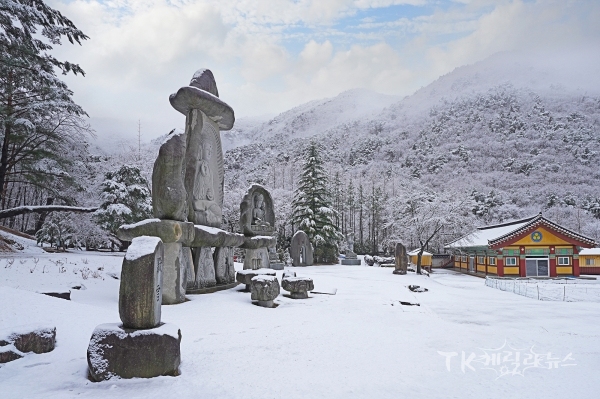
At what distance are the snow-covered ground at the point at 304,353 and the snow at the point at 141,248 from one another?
122 cm

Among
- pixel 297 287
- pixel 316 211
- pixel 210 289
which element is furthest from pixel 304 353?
pixel 316 211

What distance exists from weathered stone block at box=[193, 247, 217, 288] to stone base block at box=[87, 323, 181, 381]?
5.00 metres

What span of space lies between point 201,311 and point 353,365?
11.7ft

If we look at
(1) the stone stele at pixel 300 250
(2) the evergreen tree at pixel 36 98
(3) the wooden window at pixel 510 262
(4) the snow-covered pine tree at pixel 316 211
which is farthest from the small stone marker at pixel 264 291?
(4) the snow-covered pine tree at pixel 316 211

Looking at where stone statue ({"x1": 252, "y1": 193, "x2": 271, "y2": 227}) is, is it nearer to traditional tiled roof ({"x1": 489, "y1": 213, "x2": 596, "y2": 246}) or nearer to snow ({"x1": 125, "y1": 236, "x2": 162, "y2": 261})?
snow ({"x1": 125, "y1": 236, "x2": 162, "y2": 261})

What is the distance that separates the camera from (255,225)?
12.3m

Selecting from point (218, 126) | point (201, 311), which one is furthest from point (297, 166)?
point (201, 311)

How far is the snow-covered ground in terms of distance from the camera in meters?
3.33

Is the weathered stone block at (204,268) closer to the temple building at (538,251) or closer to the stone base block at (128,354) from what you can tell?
the stone base block at (128,354)

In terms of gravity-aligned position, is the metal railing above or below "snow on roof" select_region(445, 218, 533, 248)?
below

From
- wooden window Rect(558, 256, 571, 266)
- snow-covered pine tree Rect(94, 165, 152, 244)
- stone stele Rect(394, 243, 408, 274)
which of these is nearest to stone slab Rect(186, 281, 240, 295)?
snow-covered pine tree Rect(94, 165, 152, 244)

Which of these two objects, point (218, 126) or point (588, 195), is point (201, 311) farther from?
point (588, 195)

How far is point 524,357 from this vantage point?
198 inches

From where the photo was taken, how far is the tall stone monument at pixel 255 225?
39.2 ft
